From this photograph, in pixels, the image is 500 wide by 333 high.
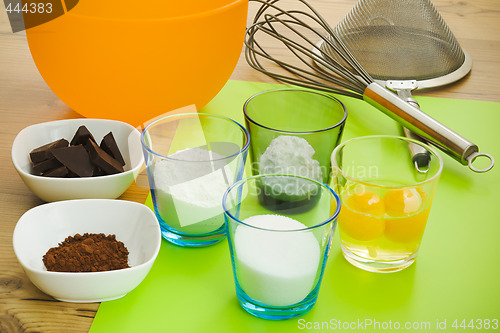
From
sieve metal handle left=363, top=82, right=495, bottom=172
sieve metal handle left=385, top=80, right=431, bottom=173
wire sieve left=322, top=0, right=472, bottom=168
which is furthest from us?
wire sieve left=322, top=0, right=472, bottom=168

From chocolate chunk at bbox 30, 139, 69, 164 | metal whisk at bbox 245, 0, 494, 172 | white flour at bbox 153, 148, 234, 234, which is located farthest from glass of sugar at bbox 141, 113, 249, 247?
metal whisk at bbox 245, 0, 494, 172

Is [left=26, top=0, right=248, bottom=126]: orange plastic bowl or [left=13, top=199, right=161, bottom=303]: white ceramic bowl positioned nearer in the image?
[left=13, top=199, right=161, bottom=303]: white ceramic bowl

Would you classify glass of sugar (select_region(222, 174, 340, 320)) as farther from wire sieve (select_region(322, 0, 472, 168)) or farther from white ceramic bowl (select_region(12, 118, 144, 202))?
wire sieve (select_region(322, 0, 472, 168))

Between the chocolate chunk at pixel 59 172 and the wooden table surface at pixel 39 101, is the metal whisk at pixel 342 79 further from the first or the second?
the chocolate chunk at pixel 59 172

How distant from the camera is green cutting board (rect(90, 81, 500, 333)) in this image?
1.75 feet

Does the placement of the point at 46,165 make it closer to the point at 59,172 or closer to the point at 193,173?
the point at 59,172

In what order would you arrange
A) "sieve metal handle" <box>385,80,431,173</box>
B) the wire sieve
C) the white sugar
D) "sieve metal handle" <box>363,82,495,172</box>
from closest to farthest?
1. the white sugar
2. "sieve metal handle" <box>385,80,431,173</box>
3. "sieve metal handle" <box>363,82,495,172</box>
4. the wire sieve

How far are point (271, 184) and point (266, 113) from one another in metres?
0.16

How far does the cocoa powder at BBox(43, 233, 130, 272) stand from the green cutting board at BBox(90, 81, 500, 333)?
1.4 inches

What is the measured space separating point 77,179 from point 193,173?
0.13 metres

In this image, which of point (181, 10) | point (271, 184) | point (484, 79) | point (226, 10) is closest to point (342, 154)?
point (271, 184)

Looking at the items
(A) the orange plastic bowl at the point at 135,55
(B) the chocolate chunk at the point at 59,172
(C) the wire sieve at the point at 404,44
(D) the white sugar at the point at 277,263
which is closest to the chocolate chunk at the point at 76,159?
(B) the chocolate chunk at the point at 59,172

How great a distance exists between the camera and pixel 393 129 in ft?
2.73

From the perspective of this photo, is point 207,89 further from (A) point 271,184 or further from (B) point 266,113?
(A) point 271,184
